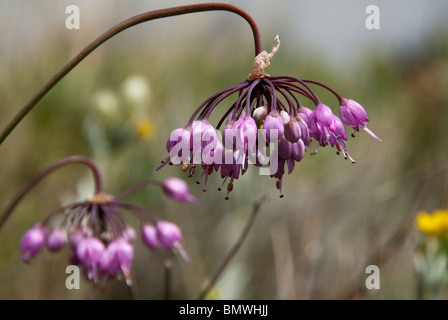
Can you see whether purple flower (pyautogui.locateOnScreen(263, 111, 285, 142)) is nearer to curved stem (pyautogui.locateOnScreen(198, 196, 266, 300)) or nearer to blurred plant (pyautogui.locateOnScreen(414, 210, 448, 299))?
curved stem (pyautogui.locateOnScreen(198, 196, 266, 300))

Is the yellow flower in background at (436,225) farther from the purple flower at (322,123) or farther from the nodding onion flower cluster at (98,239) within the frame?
the purple flower at (322,123)

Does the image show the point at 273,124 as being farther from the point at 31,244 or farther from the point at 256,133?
the point at 31,244

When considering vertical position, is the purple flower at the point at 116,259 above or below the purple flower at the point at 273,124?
below

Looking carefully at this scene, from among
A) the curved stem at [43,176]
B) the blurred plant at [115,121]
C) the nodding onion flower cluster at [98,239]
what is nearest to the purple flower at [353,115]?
the nodding onion flower cluster at [98,239]

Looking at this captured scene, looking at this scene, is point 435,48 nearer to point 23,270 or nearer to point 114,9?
point 114,9

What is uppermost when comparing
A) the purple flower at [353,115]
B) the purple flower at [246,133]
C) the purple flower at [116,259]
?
the purple flower at [353,115]

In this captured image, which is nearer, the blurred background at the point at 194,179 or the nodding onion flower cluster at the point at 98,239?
the nodding onion flower cluster at the point at 98,239
